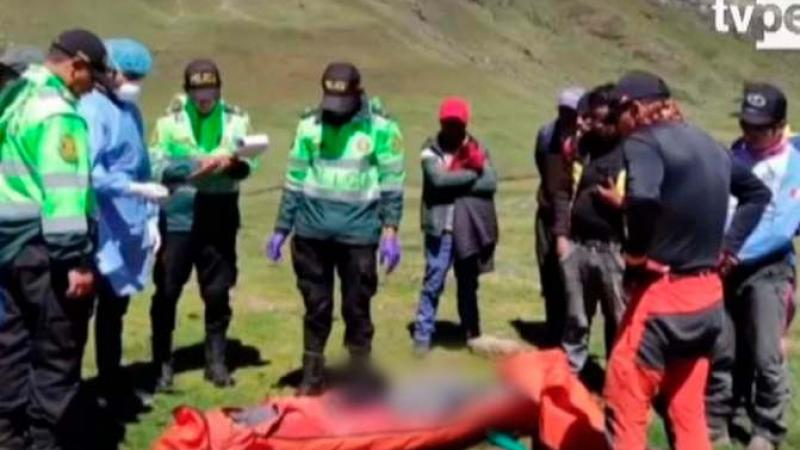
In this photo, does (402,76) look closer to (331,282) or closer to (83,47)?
(331,282)

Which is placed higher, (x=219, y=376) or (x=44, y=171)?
(x=44, y=171)

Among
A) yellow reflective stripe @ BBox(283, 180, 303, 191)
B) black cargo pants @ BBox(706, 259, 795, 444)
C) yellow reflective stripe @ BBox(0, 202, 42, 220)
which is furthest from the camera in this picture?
yellow reflective stripe @ BBox(283, 180, 303, 191)

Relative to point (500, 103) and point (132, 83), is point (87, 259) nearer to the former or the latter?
point (132, 83)

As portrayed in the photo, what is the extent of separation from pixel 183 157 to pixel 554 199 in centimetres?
236

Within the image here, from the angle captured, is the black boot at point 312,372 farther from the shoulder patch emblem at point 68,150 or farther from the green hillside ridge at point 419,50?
the green hillside ridge at point 419,50

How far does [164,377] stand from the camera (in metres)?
10.6

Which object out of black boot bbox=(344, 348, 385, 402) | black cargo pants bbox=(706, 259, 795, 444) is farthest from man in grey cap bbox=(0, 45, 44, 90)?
black cargo pants bbox=(706, 259, 795, 444)

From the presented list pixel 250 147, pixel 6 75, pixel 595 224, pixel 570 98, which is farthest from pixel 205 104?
pixel 595 224

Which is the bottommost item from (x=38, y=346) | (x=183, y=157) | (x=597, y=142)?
(x=38, y=346)

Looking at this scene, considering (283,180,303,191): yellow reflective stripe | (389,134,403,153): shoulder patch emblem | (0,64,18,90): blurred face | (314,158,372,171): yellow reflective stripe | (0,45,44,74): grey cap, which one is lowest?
(283,180,303,191): yellow reflective stripe

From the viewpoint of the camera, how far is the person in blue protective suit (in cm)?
897

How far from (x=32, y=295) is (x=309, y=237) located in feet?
7.89

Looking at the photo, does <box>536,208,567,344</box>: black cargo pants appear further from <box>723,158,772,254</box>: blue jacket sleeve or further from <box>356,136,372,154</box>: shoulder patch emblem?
<box>723,158,772,254</box>: blue jacket sleeve

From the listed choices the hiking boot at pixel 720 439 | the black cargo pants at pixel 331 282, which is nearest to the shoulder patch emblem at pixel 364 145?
the black cargo pants at pixel 331 282
